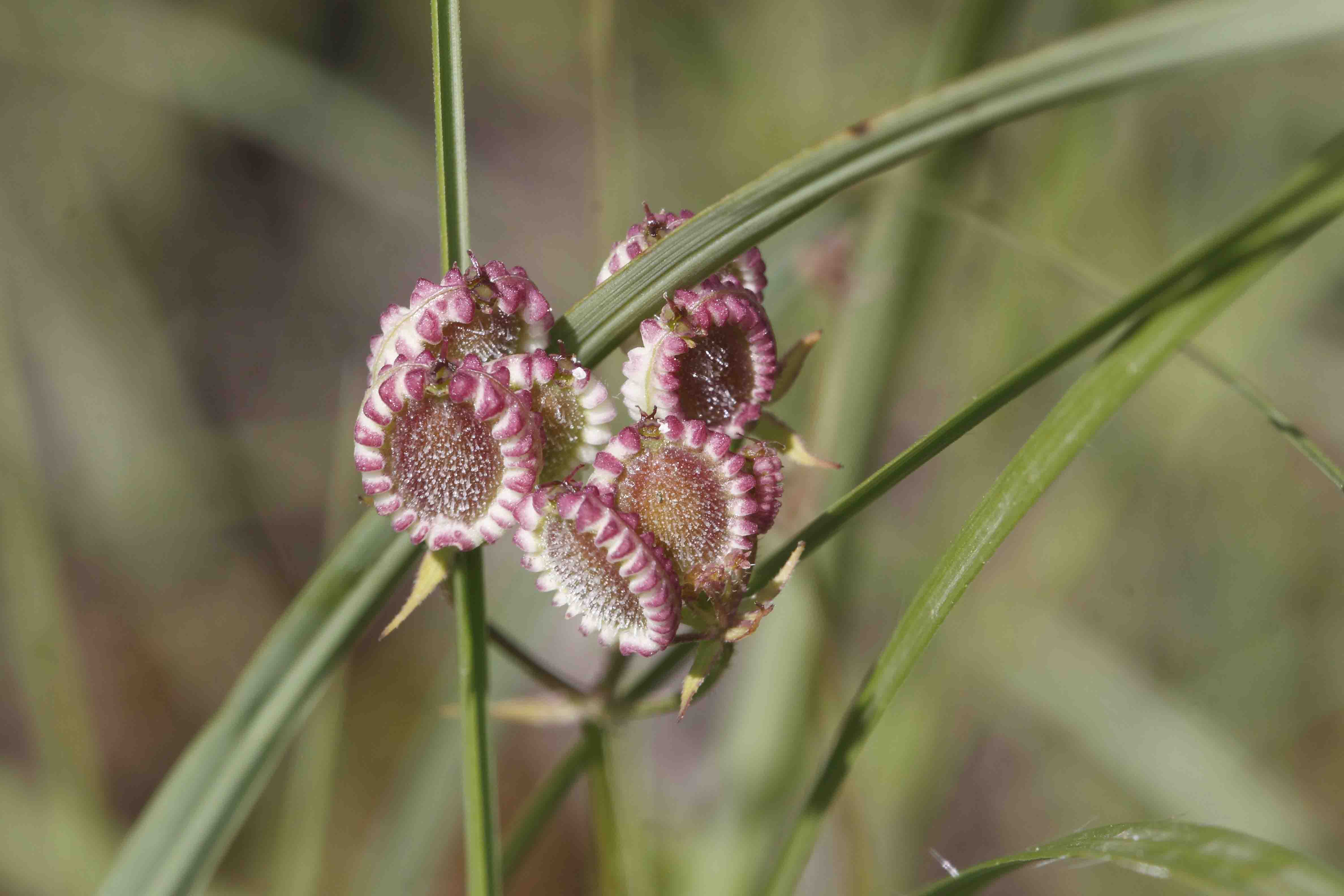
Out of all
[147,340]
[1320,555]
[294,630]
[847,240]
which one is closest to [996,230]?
[847,240]

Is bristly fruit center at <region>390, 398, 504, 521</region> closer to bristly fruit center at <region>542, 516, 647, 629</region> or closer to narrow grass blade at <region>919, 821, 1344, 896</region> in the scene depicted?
bristly fruit center at <region>542, 516, 647, 629</region>

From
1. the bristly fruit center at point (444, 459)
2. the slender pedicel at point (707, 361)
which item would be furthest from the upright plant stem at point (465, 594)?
the slender pedicel at point (707, 361)

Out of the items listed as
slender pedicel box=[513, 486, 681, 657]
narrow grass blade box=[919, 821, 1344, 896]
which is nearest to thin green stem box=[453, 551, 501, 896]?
slender pedicel box=[513, 486, 681, 657]

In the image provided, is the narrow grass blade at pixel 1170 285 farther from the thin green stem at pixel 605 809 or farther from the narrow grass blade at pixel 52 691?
the narrow grass blade at pixel 52 691

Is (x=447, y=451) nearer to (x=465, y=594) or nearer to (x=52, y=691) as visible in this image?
(x=465, y=594)

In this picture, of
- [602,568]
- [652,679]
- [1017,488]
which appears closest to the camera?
[602,568]

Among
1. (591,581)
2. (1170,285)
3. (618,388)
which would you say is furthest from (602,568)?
(618,388)
